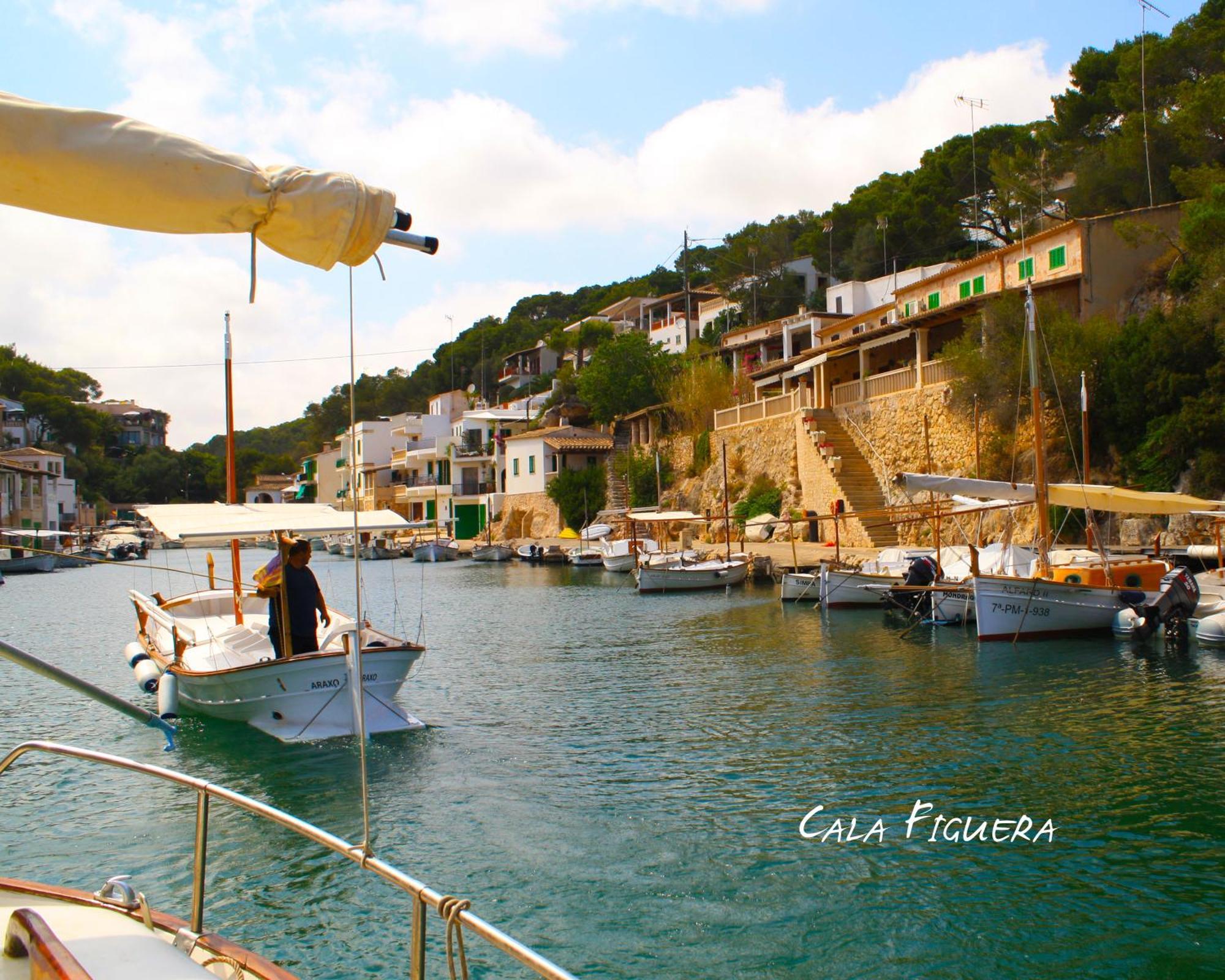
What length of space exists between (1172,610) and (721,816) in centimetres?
1266

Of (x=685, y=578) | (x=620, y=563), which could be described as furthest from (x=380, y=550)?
(x=685, y=578)

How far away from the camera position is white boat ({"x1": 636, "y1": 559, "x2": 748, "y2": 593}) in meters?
34.4

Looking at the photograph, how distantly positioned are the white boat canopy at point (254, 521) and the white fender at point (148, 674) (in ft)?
7.51

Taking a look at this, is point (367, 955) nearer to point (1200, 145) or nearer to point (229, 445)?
point (229, 445)

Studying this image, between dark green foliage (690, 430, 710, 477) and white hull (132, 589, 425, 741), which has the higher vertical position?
dark green foliage (690, 430, 710, 477)

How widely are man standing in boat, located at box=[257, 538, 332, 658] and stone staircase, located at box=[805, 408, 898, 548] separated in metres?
26.9

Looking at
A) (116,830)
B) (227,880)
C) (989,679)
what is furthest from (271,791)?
(989,679)

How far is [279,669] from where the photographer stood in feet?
39.5

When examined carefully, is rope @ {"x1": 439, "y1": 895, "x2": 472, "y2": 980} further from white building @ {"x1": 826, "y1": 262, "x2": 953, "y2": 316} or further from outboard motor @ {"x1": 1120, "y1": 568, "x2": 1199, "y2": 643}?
white building @ {"x1": 826, "y1": 262, "x2": 953, "y2": 316}

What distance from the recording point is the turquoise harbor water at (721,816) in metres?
6.91

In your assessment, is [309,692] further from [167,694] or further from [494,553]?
[494,553]

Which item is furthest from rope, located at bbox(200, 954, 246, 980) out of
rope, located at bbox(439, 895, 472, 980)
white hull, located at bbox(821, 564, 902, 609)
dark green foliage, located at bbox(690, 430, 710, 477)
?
dark green foliage, located at bbox(690, 430, 710, 477)

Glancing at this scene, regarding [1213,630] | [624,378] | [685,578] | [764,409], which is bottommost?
[1213,630]

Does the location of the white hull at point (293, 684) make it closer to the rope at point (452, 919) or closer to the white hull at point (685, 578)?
the rope at point (452, 919)
